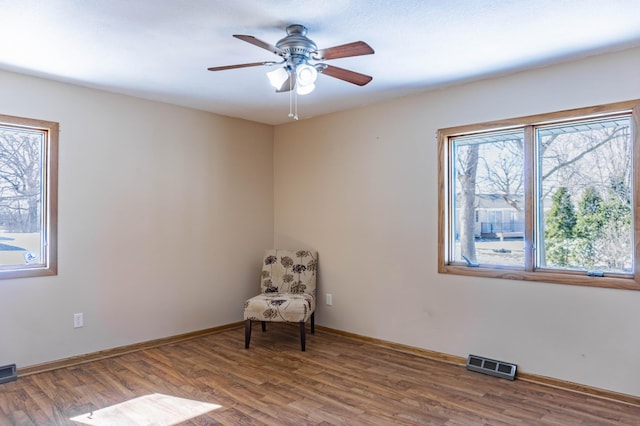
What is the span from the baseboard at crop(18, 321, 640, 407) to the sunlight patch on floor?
105 centimetres

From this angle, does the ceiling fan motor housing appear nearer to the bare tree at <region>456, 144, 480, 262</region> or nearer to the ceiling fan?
the ceiling fan

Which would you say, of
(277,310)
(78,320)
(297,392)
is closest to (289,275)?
(277,310)

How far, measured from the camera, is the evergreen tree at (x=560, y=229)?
3.20m

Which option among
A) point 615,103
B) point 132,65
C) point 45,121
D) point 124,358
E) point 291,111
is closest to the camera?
point 615,103

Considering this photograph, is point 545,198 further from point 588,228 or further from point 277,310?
point 277,310

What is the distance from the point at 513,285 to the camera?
337 cm

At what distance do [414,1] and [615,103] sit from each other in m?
1.71

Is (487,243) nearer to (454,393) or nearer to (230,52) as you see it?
(454,393)

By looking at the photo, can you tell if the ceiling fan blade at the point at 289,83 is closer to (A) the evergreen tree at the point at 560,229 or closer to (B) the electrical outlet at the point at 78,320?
(A) the evergreen tree at the point at 560,229

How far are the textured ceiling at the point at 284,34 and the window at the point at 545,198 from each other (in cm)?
51

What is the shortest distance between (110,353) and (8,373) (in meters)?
0.76

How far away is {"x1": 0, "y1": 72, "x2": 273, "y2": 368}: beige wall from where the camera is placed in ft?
11.5

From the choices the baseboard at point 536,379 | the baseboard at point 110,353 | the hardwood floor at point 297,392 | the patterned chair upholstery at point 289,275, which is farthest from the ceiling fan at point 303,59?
the baseboard at point 110,353

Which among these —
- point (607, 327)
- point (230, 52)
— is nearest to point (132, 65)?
point (230, 52)
